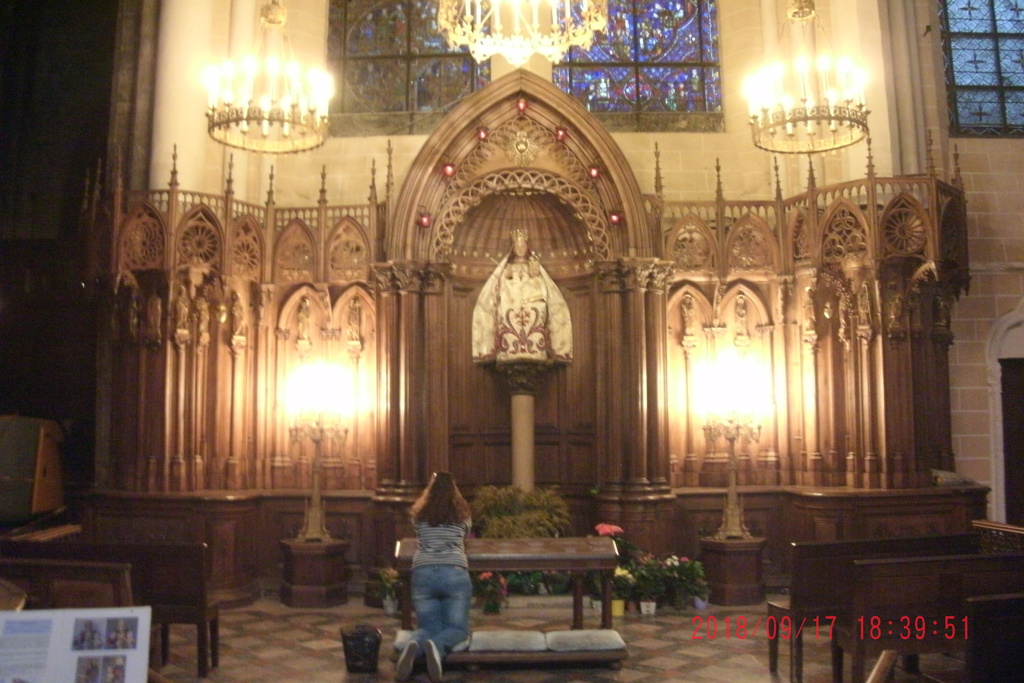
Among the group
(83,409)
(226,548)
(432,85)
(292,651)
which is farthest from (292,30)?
(292,651)

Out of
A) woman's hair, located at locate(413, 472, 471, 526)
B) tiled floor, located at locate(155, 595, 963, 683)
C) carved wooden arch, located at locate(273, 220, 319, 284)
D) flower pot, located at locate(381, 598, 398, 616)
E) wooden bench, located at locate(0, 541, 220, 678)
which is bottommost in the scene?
tiled floor, located at locate(155, 595, 963, 683)

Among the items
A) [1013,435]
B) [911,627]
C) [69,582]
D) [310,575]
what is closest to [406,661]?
[69,582]

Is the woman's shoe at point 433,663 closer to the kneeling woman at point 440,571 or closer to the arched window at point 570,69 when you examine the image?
the kneeling woman at point 440,571

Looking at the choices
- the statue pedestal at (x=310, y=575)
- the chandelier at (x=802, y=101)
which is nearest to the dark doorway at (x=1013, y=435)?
the chandelier at (x=802, y=101)

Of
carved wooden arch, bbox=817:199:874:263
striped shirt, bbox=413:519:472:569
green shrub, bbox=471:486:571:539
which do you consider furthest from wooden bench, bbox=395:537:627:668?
carved wooden arch, bbox=817:199:874:263

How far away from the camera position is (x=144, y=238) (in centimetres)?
1155

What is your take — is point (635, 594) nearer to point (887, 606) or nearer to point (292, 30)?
point (887, 606)

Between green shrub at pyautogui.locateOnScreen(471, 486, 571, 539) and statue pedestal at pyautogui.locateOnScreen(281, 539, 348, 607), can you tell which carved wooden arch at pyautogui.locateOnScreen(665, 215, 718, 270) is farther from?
statue pedestal at pyautogui.locateOnScreen(281, 539, 348, 607)

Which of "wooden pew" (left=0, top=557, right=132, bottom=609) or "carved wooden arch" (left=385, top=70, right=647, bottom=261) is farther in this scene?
"carved wooden arch" (left=385, top=70, right=647, bottom=261)

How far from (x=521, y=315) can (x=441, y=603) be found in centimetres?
532

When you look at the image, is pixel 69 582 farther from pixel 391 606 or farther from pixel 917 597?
pixel 917 597

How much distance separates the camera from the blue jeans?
24.6 feet

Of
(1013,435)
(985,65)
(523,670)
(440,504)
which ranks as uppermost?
(985,65)

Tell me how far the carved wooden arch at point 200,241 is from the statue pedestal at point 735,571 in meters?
6.93
